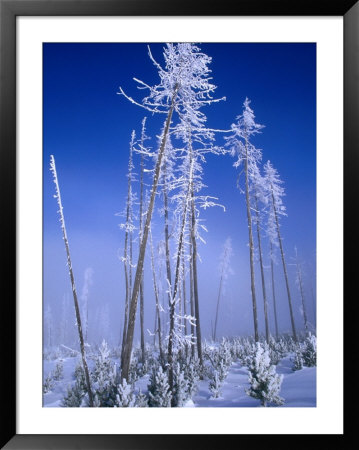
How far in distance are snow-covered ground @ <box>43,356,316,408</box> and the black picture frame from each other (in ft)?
0.94

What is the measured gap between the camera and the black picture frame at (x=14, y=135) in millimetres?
2695

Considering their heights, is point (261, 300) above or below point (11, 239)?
below

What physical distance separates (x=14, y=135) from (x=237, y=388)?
3.16m

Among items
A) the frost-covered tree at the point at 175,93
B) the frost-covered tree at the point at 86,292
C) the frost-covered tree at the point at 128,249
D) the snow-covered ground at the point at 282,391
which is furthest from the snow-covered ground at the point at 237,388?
the frost-covered tree at the point at 128,249

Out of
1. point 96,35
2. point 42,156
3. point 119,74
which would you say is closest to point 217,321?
point 42,156

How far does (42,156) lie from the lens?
9.77 ft

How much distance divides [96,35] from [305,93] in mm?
2120

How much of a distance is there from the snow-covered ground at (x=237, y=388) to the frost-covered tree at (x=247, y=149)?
16.8 inches

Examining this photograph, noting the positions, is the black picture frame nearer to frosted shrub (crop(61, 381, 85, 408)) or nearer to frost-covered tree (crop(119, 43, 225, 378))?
frosted shrub (crop(61, 381, 85, 408))

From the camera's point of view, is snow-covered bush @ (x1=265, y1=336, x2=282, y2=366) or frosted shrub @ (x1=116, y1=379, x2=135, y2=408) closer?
frosted shrub @ (x1=116, y1=379, x2=135, y2=408)

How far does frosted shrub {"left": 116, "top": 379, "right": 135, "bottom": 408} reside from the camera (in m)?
2.99

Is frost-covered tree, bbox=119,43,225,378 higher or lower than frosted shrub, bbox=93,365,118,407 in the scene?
higher

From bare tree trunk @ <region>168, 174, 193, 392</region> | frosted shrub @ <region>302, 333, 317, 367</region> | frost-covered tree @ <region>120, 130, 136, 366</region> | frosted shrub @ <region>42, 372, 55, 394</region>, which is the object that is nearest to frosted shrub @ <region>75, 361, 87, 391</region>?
frosted shrub @ <region>42, 372, 55, 394</region>

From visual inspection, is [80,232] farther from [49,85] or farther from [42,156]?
[49,85]
